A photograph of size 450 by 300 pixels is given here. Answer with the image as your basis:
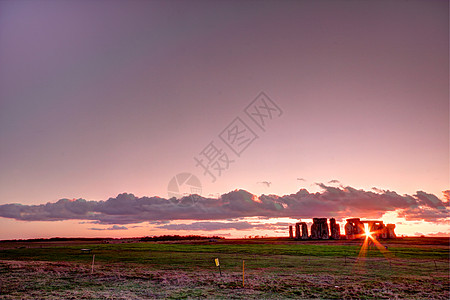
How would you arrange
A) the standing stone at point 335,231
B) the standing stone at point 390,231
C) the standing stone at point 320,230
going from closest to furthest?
the standing stone at point 390,231, the standing stone at point 335,231, the standing stone at point 320,230

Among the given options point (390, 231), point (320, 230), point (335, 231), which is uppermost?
point (390, 231)

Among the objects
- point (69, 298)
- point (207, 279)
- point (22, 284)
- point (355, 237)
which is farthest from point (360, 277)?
point (355, 237)

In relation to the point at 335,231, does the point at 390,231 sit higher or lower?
higher

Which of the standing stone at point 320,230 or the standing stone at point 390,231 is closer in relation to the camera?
the standing stone at point 390,231

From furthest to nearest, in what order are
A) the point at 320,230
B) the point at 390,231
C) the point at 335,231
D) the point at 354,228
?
1. the point at 320,230
2. the point at 335,231
3. the point at 354,228
4. the point at 390,231

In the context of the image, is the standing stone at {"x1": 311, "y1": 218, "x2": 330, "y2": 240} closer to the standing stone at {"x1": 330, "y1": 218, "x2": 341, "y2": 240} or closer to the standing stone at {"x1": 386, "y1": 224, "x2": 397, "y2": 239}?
the standing stone at {"x1": 330, "y1": 218, "x2": 341, "y2": 240}

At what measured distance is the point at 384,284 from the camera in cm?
2845

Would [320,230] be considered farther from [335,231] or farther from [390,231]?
[390,231]

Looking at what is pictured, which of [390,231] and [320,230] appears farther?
[320,230]

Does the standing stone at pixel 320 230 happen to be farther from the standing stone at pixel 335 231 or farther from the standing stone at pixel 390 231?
the standing stone at pixel 390 231

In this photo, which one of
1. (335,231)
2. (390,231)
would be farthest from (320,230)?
(390,231)

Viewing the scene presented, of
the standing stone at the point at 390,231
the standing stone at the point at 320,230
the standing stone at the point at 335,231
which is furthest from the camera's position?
the standing stone at the point at 320,230

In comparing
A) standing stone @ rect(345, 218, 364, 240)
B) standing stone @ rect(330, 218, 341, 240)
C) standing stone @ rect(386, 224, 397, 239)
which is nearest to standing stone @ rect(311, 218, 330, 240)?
standing stone @ rect(330, 218, 341, 240)

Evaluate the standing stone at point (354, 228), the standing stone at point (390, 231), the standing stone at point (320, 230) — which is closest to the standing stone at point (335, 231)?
the standing stone at point (320, 230)
